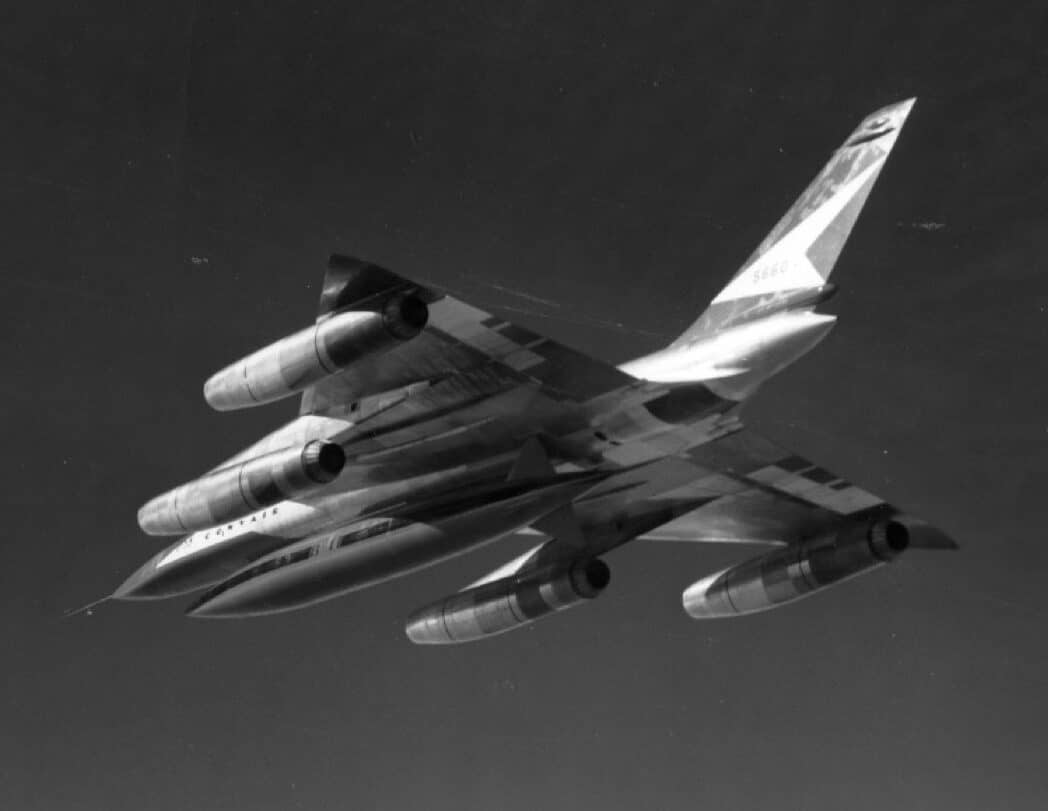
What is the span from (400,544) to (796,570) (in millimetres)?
3504

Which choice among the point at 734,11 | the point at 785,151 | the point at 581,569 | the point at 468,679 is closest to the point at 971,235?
the point at 785,151

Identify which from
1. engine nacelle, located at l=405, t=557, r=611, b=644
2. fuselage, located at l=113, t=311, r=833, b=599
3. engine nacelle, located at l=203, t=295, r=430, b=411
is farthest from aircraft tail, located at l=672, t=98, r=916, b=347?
engine nacelle, located at l=203, t=295, r=430, b=411

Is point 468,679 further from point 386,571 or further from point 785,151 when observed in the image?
point 785,151

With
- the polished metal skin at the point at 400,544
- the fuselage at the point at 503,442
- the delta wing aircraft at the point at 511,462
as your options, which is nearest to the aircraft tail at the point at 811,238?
the delta wing aircraft at the point at 511,462

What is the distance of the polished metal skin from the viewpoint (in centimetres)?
1105

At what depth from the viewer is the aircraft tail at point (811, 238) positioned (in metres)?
10.6

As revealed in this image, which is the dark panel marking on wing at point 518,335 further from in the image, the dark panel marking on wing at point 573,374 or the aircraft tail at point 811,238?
the aircraft tail at point 811,238

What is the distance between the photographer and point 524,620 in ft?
41.2

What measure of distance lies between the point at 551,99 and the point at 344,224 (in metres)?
2.22

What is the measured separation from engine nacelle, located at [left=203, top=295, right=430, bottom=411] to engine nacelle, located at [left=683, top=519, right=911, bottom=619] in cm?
478

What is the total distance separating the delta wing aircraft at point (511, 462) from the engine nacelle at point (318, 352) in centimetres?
1

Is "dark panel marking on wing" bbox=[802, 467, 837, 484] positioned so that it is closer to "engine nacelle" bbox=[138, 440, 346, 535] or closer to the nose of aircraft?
"engine nacelle" bbox=[138, 440, 346, 535]

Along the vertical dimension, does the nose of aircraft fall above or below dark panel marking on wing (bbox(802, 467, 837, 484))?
above

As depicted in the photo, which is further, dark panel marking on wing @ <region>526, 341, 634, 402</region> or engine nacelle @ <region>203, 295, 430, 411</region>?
dark panel marking on wing @ <region>526, 341, 634, 402</region>
